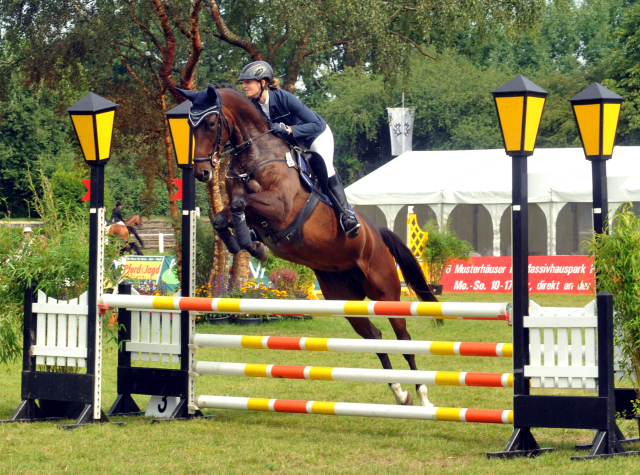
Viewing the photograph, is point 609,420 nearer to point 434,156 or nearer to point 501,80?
point 434,156

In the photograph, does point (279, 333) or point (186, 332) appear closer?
point (186, 332)

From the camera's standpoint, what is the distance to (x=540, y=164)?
1850cm

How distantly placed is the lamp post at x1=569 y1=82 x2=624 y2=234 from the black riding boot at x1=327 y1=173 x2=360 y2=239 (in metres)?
1.65

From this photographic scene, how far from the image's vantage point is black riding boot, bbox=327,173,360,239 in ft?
17.3

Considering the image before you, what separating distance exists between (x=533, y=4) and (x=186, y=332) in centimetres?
964

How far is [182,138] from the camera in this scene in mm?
5238

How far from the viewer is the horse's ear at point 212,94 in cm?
476

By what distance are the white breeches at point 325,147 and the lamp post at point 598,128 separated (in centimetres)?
176

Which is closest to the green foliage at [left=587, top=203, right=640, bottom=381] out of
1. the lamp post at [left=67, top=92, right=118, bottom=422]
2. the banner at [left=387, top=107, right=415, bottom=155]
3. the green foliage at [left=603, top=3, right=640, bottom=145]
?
the lamp post at [left=67, top=92, right=118, bottom=422]

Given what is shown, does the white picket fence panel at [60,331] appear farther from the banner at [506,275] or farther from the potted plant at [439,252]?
the banner at [506,275]

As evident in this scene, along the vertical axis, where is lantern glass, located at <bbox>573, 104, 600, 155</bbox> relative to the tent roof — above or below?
below

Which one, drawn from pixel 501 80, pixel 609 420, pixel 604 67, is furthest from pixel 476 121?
pixel 609 420

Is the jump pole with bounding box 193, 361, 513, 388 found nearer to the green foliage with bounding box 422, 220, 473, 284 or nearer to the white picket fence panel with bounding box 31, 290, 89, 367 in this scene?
the white picket fence panel with bounding box 31, 290, 89, 367

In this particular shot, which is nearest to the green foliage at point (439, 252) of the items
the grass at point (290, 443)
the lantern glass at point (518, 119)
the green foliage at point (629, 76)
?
the grass at point (290, 443)
